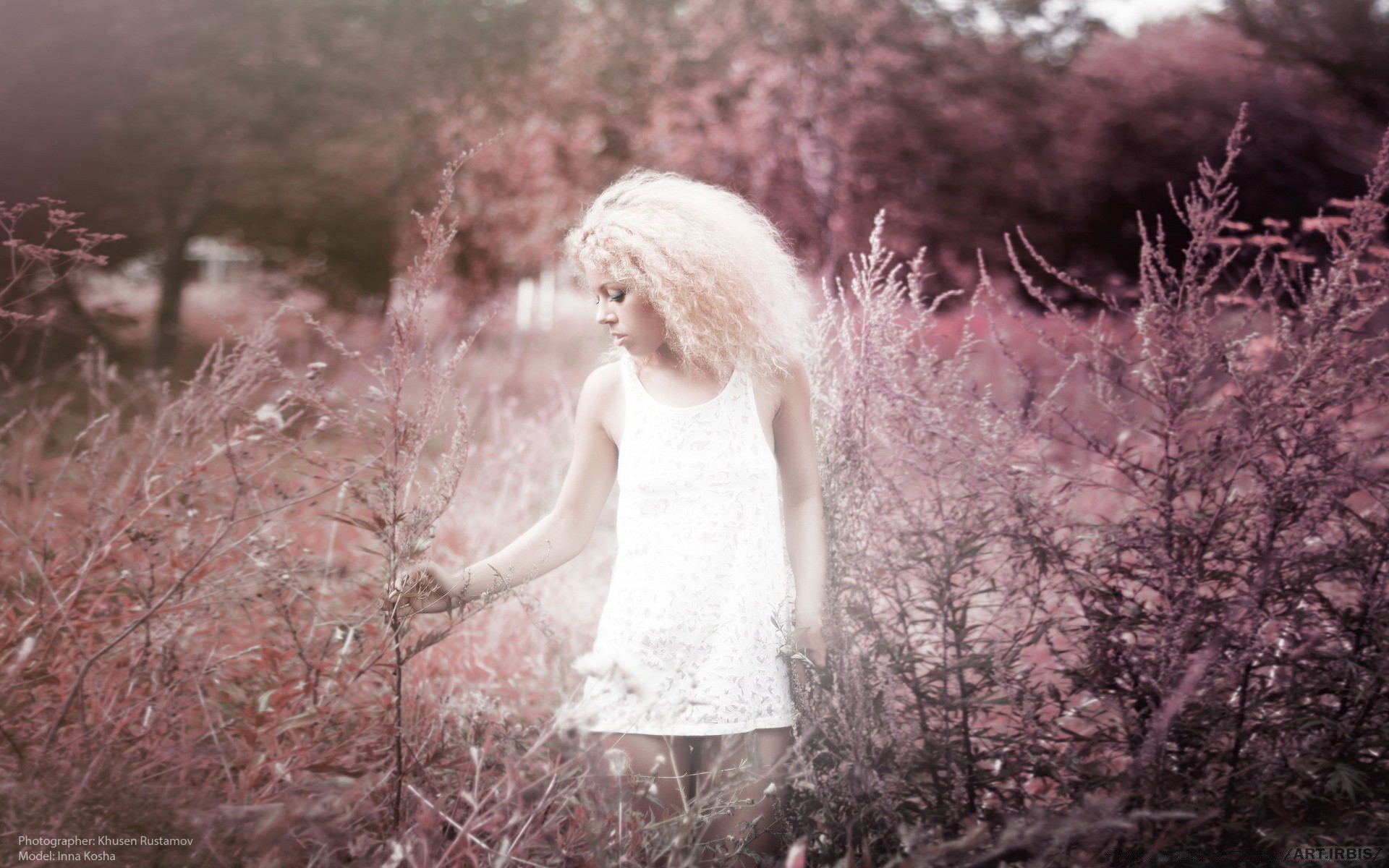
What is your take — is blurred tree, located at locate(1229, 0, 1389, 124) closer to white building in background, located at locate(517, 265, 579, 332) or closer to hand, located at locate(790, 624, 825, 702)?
white building in background, located at locate(517, 265, 579, 332)

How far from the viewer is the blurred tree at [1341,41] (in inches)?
354

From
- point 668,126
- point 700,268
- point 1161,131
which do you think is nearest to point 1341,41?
point 1161,131

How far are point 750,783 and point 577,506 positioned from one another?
0.74 m

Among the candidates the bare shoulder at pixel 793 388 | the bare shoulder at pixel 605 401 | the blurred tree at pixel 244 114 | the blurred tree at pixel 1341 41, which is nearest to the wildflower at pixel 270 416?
the bare shoulder at pixel 605 401

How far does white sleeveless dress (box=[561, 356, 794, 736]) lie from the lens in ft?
6.46

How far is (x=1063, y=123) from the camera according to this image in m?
9.99

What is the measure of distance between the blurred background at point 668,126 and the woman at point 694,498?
564cm

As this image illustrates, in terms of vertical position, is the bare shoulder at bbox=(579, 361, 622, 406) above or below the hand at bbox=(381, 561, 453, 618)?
above

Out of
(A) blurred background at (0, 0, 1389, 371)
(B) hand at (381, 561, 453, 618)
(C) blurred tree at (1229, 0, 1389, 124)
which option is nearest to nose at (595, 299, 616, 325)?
(B) hand at (381, 561, 453, 618)

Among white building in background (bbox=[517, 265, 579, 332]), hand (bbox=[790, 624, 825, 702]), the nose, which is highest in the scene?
the nose

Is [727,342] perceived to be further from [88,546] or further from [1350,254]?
[88,546]

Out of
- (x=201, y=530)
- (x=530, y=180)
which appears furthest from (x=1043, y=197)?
(x=201, y=530)

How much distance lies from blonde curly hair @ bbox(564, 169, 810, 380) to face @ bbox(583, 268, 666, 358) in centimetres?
2

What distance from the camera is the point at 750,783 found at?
1.91m
